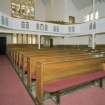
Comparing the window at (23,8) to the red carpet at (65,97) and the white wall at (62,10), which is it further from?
the red carpet at (65,97)

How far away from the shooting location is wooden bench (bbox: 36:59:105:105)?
2.97 m

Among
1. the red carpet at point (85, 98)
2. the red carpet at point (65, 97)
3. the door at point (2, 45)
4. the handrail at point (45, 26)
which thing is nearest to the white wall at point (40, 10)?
the door at point (2, 45)

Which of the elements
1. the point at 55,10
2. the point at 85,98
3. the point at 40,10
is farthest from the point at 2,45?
the point at 85,98

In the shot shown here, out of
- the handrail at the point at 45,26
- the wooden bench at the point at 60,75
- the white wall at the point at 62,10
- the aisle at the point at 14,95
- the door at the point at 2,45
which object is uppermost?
the white wall at the point at 62,10

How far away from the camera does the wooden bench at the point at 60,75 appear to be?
2970 mm

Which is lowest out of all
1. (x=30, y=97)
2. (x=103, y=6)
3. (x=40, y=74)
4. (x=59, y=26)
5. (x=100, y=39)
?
(x=30, y=97)

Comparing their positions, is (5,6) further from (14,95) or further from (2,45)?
(14,95)

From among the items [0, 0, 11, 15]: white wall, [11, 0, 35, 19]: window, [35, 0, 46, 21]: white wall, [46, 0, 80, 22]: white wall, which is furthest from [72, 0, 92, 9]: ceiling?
[0, 0, 11, 15]: white wall

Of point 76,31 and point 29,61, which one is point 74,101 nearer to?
point 29,61

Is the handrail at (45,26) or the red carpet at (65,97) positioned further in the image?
the handrail at (45,26)

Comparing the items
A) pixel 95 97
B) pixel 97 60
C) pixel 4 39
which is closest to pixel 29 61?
pixel 95 97

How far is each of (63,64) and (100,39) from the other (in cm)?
1048

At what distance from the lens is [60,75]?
3.51 metres

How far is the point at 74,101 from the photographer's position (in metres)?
3.12
